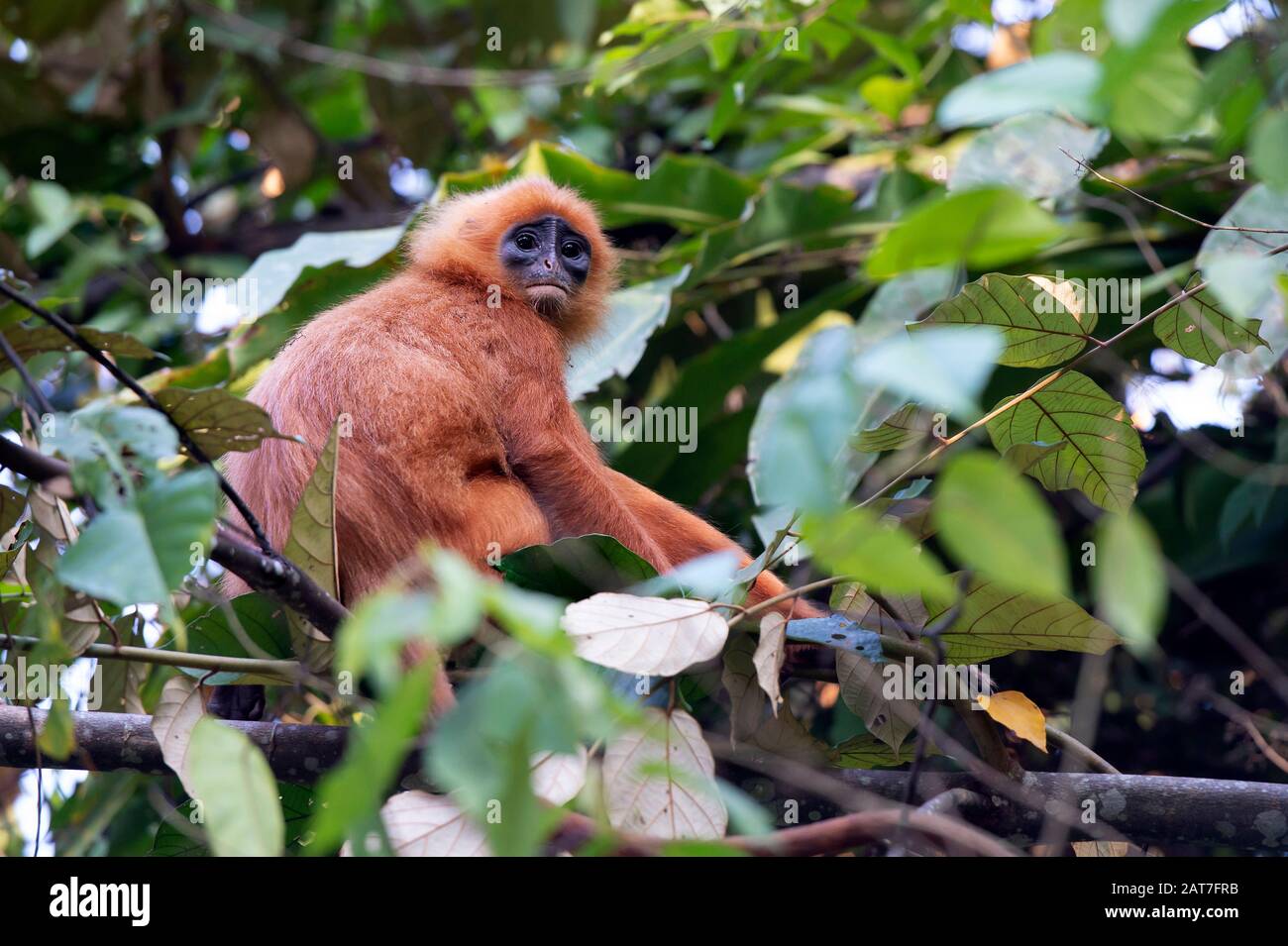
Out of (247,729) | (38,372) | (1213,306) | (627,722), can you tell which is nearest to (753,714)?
(247,729)

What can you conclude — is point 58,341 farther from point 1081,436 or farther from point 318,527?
point 1081,436

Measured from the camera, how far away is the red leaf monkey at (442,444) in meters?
3.04

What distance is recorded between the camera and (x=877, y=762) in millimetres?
2959

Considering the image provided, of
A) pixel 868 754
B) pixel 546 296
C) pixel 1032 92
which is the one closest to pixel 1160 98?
pixel 1032 92

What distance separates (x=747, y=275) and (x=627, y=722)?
4340mm

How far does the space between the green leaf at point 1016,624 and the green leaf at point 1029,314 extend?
522 mm

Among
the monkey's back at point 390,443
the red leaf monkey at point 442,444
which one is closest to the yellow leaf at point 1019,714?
the red leaf monkey at point 442,444

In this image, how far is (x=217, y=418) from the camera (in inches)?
87.6

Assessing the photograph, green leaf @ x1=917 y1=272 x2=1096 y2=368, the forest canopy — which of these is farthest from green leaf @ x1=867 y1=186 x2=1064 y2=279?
green leaf @ x1=917 y1=272 x2=1096 y2=368

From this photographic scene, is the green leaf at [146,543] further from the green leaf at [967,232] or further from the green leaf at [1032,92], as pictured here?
the green leaf at [1032,92]

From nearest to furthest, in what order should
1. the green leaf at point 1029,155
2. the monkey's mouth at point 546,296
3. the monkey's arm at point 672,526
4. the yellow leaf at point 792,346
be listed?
the monkey's arm at point 672,526, the green leaf at point 1029,155, the monkey's mouth at point 546,296, the yellow leaf at point 792,346

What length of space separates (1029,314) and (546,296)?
2351 millimetres

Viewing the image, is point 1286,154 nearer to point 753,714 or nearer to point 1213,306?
point 1213,306

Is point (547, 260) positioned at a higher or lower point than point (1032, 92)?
higher
